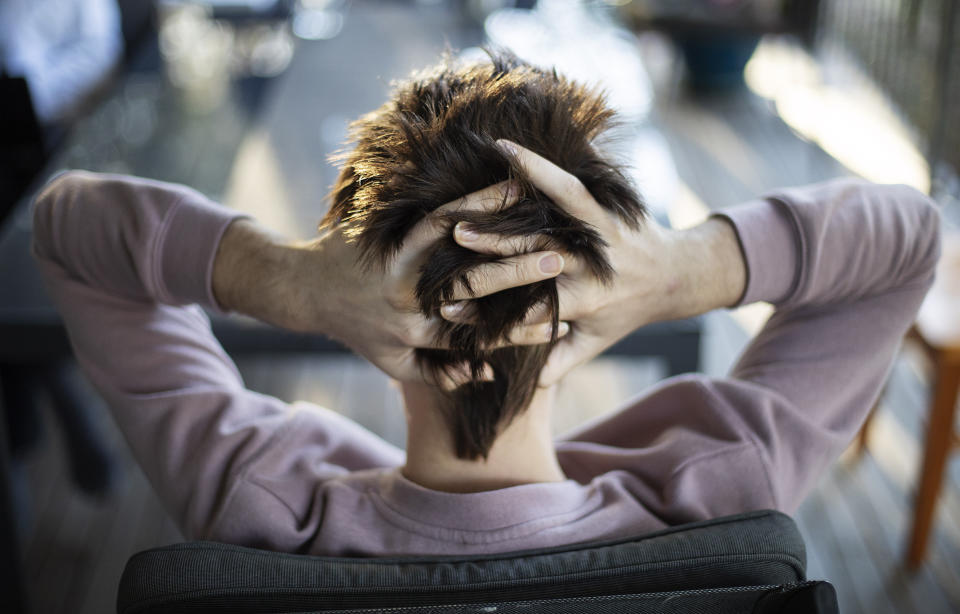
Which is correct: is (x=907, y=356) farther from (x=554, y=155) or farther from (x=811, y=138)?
(x=554, y=155)

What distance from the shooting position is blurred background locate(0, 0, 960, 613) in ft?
5.46

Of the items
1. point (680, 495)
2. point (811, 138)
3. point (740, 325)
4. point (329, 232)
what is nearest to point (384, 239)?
point (329, 232)

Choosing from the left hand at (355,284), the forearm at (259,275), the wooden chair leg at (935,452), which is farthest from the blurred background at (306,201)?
the forearm at (259,275)

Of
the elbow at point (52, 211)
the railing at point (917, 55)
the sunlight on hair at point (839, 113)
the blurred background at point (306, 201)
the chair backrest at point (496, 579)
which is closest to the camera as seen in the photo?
the chair backrest at point (496, 579)

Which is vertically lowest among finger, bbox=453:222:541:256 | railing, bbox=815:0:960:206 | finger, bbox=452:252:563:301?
railing, bbox=815:0:960:206

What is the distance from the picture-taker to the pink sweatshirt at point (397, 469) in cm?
80

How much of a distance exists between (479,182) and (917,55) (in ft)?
12.2

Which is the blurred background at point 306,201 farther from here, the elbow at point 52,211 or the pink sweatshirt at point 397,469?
the elbow at point 52,211

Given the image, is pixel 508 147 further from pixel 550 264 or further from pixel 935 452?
pixel 935 452

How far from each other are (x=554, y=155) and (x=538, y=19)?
2.38m

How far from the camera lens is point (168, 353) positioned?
0.88m

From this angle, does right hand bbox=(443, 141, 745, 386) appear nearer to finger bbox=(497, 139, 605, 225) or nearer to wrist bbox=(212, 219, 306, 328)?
finger bbox=(497, 139, 605, 225)

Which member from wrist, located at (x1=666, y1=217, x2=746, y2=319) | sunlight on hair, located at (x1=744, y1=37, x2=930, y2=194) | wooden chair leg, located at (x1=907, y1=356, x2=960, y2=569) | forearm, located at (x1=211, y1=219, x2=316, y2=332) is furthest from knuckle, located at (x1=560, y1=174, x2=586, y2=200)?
sunlight on hair, located at (x1=744, y1=37, x2=930, y2=194)

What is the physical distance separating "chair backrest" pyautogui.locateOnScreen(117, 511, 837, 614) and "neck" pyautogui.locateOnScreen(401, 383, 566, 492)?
14 cm
